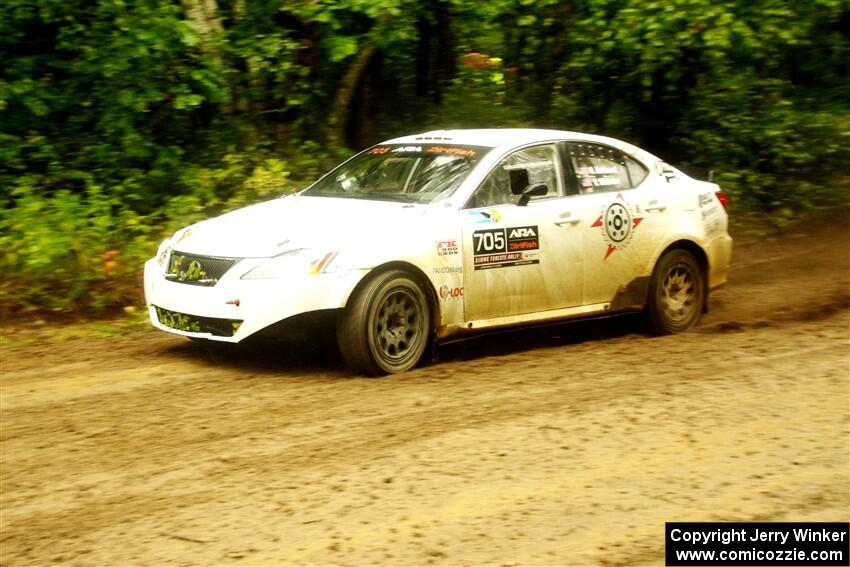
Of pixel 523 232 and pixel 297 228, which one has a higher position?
pixel 297 228

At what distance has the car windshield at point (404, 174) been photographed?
8.74m

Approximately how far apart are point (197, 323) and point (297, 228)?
3.14 feet

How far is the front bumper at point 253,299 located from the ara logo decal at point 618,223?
7.85 ft

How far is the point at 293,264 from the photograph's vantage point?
777cm

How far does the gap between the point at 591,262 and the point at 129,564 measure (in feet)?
17.2

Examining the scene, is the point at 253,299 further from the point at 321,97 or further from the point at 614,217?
the point at 321,97

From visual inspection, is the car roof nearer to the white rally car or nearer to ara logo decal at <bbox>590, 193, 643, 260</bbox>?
the white rally car

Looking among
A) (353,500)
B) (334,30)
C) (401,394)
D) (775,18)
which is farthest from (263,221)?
(775,18)

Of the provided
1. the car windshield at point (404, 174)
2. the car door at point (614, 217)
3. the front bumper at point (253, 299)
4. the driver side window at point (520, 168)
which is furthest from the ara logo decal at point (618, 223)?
the front bumper at point (253, 299)

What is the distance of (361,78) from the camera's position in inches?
576

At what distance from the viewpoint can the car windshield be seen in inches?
344

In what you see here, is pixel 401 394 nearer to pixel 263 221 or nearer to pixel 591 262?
pixel 263 221

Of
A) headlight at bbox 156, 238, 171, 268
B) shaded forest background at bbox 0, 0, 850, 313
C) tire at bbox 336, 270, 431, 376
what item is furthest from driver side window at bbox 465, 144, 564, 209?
shaded forest background at bbox 0, 0, 850, 313

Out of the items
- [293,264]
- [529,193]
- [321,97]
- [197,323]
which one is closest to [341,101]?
[321,97]
